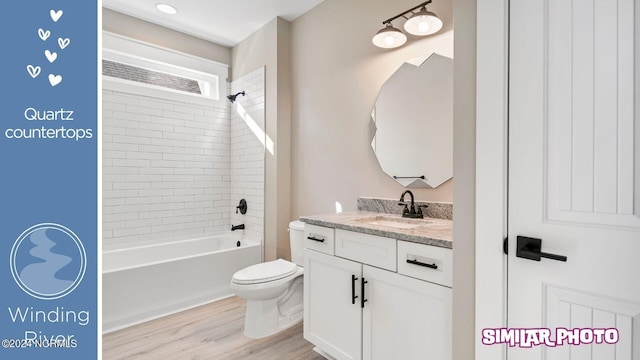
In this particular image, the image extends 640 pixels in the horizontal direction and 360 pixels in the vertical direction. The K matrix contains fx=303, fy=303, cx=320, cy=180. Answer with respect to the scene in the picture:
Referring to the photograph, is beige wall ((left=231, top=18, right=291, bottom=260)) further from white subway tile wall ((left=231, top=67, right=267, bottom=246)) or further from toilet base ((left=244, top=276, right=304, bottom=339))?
toilet base ((left=244, top=276, right=304, bottom=339))

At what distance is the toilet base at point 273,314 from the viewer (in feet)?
7.06

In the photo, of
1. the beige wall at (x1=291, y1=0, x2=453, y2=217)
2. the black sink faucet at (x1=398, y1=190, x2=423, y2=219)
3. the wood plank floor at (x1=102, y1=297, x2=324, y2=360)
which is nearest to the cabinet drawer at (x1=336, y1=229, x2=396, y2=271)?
the black sink faucet at (x1=398, y1=190, x2=423, y2=219)

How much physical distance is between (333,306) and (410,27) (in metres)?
1.73

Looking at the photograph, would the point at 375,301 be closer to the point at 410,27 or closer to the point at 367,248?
the point at 367,248

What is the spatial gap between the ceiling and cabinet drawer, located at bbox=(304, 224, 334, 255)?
2.00 m

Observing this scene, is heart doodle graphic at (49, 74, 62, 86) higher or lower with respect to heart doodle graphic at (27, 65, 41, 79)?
lower

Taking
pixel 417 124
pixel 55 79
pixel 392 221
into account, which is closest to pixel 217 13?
pixel 417 124

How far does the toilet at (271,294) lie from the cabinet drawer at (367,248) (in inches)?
27.7

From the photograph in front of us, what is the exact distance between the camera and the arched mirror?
1.82m

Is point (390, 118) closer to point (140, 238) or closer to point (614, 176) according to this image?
point (614, 176)

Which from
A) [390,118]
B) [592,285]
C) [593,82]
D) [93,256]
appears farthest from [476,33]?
[93,256]

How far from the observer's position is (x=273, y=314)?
221 centimetres

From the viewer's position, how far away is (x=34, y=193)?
2.12 feet

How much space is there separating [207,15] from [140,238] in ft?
7.42
